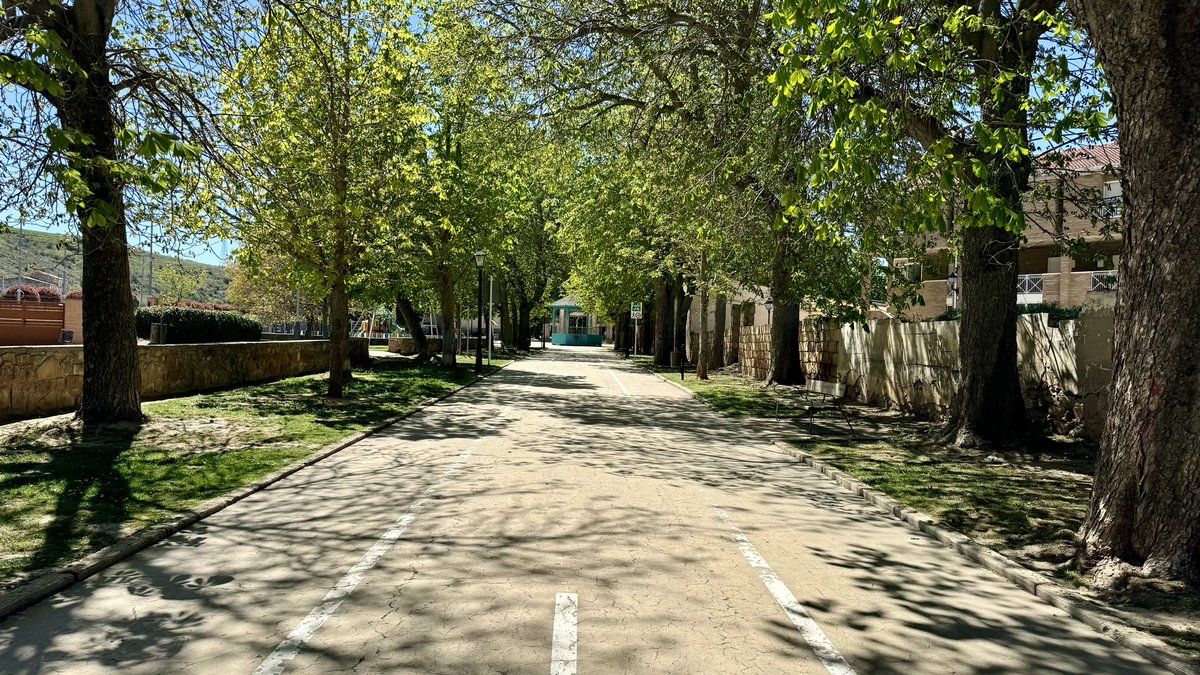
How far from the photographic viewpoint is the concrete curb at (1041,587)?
4340 mm

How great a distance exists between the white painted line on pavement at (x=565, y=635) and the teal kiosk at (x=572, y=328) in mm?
85770

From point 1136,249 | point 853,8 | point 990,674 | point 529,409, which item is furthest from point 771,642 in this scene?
point 529,409

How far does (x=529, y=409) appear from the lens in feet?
57.7

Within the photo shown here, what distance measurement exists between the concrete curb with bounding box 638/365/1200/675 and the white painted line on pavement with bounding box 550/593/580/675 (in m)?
3.22

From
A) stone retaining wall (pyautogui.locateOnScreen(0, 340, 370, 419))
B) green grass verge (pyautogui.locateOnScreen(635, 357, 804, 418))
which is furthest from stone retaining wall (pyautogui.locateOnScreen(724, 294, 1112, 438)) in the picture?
stone retaining wall (pyautogui.locateOnScreen(0, 340, 370, 419))

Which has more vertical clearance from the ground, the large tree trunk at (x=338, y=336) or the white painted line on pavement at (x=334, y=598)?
the large tree trunk at (x=338, y=336)

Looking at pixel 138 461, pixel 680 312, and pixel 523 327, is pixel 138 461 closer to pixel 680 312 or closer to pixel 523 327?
pixel 680 312

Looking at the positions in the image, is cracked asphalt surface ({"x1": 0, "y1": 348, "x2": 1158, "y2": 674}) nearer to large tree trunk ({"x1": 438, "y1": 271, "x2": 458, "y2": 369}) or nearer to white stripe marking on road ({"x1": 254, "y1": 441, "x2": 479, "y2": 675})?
white stripe marking on road ({"x1": 254, "y1": 441, "x2": 479, "y2": 675})

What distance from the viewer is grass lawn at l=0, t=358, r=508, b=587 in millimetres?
6133

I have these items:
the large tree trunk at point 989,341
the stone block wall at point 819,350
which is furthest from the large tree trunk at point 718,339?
the large tree trunk at point 989,341

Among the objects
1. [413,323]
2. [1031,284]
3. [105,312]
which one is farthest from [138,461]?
[1031,284]

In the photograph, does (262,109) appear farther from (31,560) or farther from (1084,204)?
(1084,204)

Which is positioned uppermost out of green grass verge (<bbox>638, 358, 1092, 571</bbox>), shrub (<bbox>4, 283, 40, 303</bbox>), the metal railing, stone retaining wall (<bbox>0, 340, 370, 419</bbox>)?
the metal railing

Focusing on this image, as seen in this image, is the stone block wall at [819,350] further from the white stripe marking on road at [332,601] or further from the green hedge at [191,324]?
the green hedge at [191,324]
